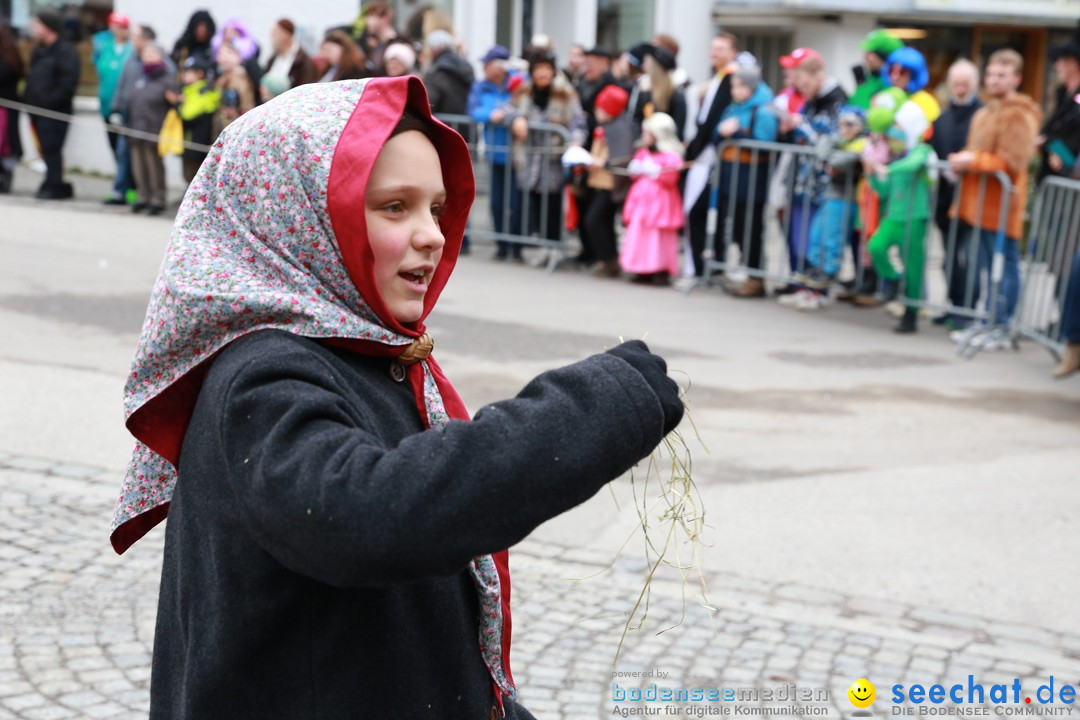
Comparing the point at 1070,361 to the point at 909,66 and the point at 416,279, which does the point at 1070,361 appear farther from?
the point at 416,279

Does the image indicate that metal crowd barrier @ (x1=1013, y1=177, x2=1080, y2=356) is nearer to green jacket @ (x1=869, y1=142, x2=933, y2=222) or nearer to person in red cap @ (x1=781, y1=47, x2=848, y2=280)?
green jacket @ (x1=869, y1=142, x2=933, y2=222)

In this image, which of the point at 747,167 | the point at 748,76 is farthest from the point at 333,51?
the point at 747,167

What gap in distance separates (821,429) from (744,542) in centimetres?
193

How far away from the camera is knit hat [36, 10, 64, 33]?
49.6ft

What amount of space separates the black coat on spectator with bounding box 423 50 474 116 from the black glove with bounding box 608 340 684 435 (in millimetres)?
11834

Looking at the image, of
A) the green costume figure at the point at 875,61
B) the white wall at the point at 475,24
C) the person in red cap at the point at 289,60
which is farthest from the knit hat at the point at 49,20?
the green costume figure at the point at 875,61

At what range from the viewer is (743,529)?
5.80 metres

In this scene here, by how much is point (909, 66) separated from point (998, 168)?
58.5 inches

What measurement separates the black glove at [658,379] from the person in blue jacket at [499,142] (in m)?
11.4

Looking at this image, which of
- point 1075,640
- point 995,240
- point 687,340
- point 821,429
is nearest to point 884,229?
point 995,240

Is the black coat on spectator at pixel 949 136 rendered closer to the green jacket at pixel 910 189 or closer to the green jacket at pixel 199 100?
the green jacket at pixel 910 189

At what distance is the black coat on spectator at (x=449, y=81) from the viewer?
13.4m

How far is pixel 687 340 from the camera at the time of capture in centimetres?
970

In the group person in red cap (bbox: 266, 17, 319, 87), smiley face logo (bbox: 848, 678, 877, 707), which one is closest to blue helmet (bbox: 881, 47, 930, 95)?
person in red cap (bbox: 266, 17, 319, 87)
